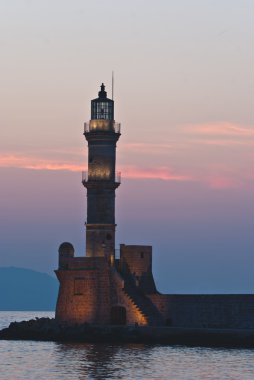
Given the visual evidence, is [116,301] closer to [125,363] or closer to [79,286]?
[79,286]

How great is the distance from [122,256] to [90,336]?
7029 mm

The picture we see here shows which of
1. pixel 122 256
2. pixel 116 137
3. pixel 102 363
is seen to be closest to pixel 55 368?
pixel 102 363

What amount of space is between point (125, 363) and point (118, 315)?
40.9 ft

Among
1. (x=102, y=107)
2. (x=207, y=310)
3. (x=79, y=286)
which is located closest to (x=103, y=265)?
(x=79, y=286)

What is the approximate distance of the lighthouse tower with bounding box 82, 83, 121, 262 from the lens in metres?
84.5

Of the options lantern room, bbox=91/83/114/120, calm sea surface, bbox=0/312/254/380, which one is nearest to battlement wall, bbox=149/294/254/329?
calm sea surface, bbox=0/312/254/380

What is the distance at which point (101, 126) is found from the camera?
85.4 metres

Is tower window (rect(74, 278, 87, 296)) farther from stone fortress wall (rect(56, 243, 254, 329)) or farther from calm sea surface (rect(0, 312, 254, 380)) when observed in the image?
calm sea surface (rect(0, 312, 254, 380))

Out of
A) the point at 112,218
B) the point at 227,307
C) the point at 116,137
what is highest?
the point at 116,137

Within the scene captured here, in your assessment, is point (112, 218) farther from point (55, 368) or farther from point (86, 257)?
point (55, 368)

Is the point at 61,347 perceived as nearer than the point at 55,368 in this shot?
No

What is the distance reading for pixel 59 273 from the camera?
83188mm

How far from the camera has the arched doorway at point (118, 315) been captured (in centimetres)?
8181

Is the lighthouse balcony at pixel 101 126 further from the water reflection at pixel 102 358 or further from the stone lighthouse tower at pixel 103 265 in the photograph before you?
the water reflection at pixel 102 358
